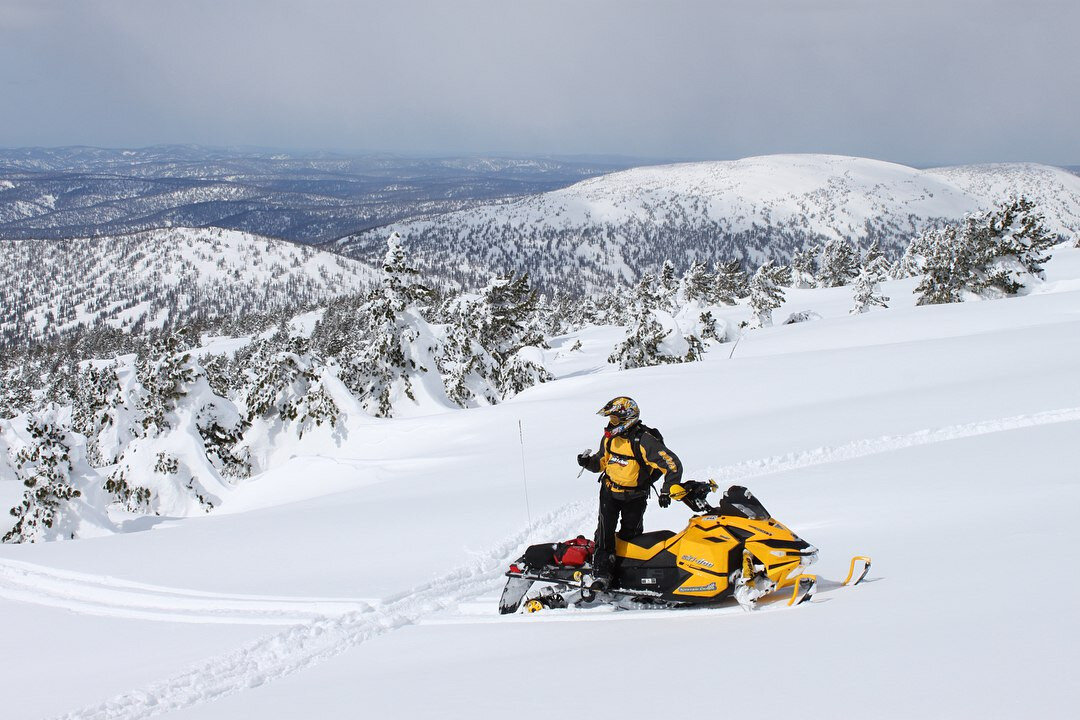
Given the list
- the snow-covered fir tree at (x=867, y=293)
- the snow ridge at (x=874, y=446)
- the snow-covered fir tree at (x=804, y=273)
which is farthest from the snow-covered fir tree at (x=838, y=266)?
the snow ridge at (x=874, y=446)

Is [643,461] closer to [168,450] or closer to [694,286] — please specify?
[168,450]

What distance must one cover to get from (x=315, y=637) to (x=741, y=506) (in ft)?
14.8

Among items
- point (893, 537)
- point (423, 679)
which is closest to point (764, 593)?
point (893, 537)

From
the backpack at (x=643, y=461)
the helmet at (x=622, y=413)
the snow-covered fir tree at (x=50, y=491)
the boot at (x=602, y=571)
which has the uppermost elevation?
the helmet at (x=622, y=413)

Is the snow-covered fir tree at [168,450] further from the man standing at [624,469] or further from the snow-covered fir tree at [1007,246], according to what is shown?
the snow-covered fir tree at [1007,246]

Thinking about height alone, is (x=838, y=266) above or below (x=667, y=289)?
above

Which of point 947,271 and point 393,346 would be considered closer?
point 393,346

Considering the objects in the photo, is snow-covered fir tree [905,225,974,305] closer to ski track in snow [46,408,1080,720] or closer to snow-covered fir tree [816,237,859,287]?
snow-covered fir tree [816,237,859,287]

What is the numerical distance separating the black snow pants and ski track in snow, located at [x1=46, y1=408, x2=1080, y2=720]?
2.06 ft

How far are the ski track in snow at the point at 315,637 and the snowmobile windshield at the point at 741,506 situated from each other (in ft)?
2.99

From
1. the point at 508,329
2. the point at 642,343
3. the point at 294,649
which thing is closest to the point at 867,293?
the point at 642,343

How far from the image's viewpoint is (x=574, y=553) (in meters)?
7.13

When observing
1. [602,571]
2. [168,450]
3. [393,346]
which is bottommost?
[168,450]

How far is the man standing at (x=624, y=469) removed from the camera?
6508 mm
